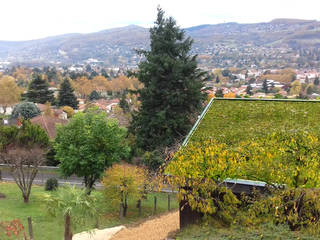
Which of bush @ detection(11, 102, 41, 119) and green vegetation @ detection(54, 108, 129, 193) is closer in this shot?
green vegetation @ detection(54, 108, 129, 193)

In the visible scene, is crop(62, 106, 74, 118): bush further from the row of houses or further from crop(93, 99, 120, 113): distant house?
crop(93, 99, 120, 113): distant house

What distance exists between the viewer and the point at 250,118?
1444 centimetres

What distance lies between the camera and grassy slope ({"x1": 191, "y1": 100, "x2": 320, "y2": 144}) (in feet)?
42.4

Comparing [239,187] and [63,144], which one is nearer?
[239,187]

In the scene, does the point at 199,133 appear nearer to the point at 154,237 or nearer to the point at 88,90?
the point at 154,237

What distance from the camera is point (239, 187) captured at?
38.2 feet

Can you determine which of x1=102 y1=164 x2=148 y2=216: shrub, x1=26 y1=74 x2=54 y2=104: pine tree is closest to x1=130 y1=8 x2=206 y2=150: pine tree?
x1=102 y1=164 x2=148 y2=216: shrub

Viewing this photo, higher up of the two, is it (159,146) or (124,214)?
(159,146)

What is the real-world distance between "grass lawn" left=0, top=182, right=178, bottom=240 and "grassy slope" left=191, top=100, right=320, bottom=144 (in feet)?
22.7

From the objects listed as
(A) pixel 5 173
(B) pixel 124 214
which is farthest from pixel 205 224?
(A) pixel 5 173

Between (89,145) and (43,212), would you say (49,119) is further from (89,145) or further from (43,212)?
(43,212)

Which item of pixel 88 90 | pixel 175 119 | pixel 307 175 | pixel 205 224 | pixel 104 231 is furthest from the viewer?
pixel 88 90

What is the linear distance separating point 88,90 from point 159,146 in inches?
2790

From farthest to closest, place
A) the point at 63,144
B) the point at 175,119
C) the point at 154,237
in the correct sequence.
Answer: the point at 175,119
the point at 63,144
the point at 154,237
